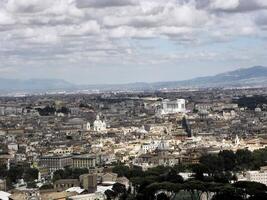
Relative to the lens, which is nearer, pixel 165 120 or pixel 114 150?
pixel 114 150

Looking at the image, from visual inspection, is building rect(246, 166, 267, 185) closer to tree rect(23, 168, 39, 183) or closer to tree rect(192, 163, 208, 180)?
tree rect(192, 163, 208, 180)

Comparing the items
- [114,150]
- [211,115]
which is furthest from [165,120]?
[114,150]

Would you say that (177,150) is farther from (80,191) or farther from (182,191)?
(182,191)

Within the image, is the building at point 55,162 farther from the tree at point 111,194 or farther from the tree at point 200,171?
the tree at point 111,194

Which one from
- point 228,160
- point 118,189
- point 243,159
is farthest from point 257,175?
point 118,189

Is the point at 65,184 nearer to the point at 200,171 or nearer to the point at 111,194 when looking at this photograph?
the point at 111,194
